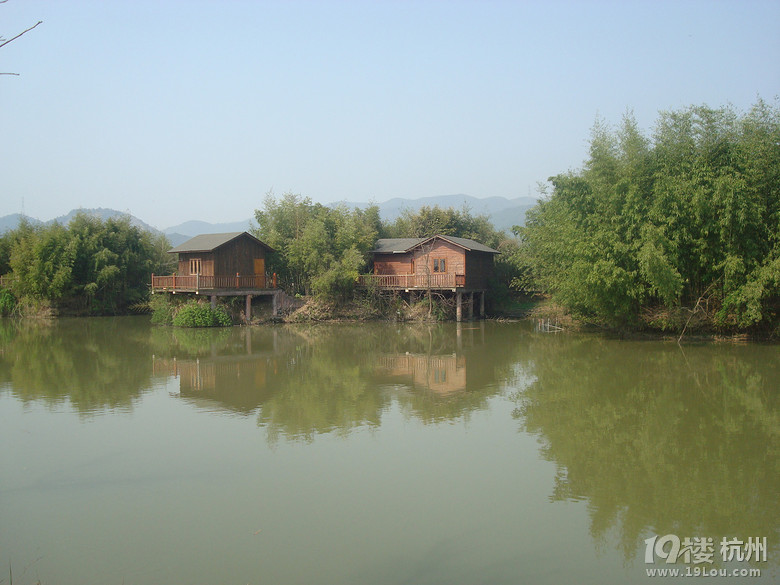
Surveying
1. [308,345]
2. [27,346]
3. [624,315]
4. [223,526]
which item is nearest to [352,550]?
[223,526]

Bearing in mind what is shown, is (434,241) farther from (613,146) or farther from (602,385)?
(602,385)

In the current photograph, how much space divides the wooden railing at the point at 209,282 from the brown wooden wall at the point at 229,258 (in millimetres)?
322

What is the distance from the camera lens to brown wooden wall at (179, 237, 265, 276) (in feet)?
94.9

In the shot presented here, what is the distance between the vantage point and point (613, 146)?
22828 millimetres

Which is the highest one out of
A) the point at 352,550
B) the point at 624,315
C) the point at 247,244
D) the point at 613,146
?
the point at 613,146

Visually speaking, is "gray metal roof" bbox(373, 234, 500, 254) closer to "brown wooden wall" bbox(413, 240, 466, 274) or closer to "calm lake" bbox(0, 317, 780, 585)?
"brown wooden wall" bbox(413, 240, 466, 274)

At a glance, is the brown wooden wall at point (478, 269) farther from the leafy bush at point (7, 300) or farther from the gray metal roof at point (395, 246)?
the leafy bush at point (7, 300)

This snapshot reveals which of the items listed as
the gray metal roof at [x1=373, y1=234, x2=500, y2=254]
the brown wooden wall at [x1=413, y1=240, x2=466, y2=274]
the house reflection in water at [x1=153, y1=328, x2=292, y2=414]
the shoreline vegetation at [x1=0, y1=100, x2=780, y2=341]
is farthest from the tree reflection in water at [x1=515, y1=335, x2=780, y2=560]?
the gray metal roof at [x1=373, y1=234, x2=500, y2=254]

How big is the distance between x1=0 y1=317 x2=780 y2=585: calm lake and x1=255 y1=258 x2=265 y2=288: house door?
13.7 metres

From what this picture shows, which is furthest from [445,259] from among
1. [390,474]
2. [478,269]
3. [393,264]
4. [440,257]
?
[390,474]

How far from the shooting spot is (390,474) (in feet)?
28.1

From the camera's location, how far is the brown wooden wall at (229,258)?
28922mm

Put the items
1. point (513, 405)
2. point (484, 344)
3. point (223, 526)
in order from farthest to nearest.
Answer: point (484, 344) → point (513, 405) → point (223, 526)

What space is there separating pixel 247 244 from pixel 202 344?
885 cm
